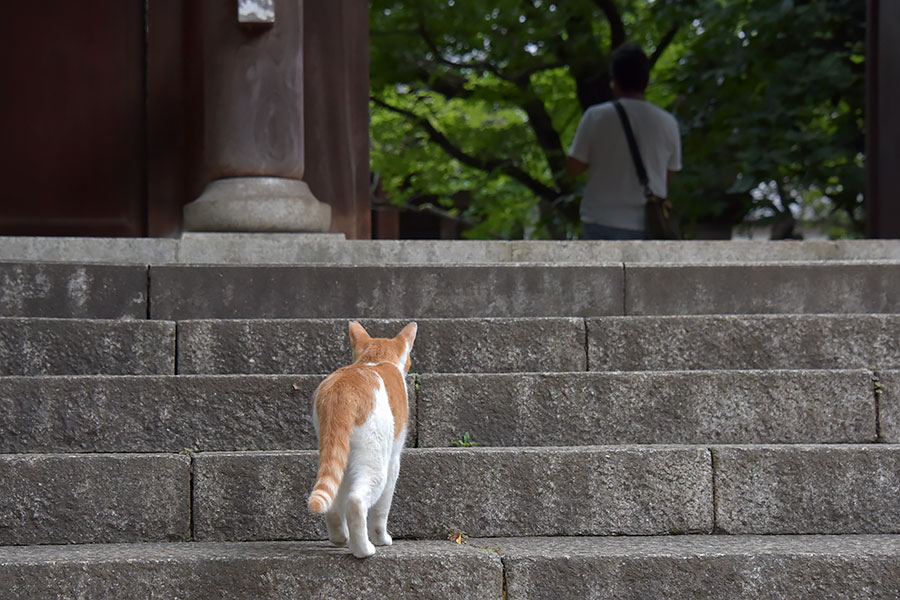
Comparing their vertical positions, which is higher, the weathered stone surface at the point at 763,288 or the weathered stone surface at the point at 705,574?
the weathered stone surface at the point at 763,288

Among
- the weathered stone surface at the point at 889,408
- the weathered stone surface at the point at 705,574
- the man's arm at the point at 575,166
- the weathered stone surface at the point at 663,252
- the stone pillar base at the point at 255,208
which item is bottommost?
the weathered stone surface at the point at 705,574

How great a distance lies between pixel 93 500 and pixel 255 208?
10.0 feet

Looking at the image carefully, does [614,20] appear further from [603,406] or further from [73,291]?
[603,406]

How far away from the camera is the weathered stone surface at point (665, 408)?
4.52 meters

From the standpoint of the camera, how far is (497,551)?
148 inches

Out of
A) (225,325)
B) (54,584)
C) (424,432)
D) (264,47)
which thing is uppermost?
(264,47)

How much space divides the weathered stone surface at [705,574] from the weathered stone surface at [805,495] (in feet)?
1.34

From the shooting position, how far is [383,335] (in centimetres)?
504

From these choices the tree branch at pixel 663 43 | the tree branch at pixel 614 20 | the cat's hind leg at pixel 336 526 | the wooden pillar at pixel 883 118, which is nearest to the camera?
the cat's hind leg at pixel 336 526

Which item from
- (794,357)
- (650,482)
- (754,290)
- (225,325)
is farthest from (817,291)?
(225,325)

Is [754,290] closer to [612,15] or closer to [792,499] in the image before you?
[792,499]

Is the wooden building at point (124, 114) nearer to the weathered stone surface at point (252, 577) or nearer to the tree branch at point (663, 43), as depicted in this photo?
the weathered stone surface at point (252, 577)

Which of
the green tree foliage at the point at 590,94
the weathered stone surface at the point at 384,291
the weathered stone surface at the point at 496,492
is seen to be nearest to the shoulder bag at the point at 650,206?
the weathered stone surface at the point at 384,291

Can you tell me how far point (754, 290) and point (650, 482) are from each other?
179 cm
